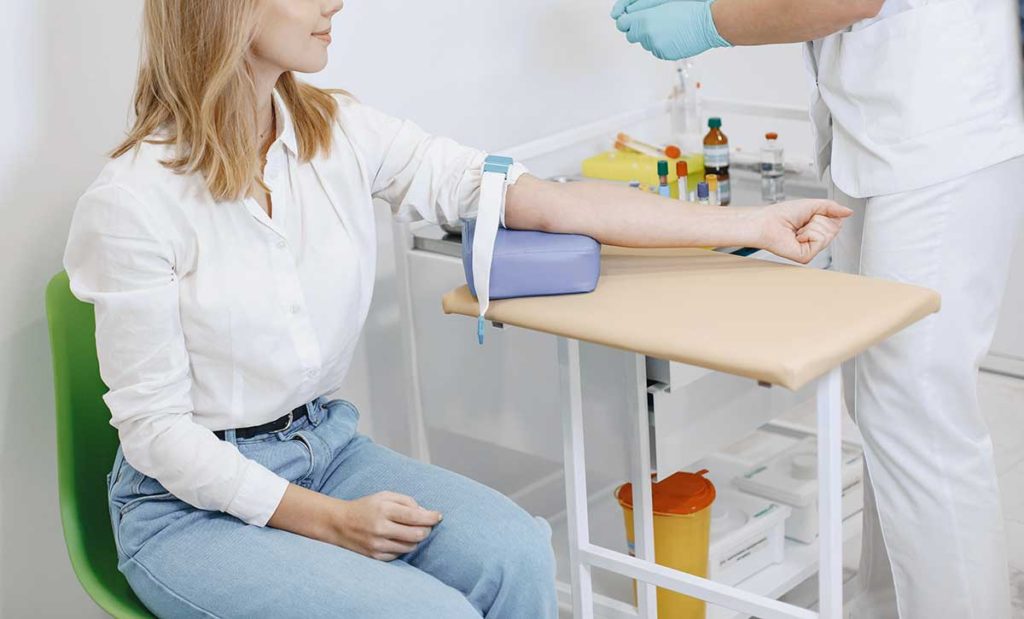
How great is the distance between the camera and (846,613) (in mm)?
2344

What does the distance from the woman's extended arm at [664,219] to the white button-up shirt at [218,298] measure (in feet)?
0.79

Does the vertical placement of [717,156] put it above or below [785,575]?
above

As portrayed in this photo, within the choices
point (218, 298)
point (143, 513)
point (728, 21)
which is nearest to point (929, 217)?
point (728, 21)

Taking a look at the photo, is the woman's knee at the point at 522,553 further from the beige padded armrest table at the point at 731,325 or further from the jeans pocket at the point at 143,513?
the jeans pocket at the point at 143,513

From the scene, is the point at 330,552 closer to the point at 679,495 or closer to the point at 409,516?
the point at 409,516

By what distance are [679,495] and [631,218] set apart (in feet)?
2.07

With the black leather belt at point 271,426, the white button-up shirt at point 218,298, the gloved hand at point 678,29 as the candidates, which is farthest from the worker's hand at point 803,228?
the black leather belt at point 271,426

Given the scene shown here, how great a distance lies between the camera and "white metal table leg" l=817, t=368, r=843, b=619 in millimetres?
1579

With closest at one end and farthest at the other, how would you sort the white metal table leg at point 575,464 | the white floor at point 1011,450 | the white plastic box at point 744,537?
the white metal table leg at point 575,464, the white plastic box at point 744,537, the white floor at point 1011,450

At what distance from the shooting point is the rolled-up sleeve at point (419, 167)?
6.10 feet

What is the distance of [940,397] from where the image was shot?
1899 mm

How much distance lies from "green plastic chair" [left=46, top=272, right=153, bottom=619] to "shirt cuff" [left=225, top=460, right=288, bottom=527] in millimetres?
219

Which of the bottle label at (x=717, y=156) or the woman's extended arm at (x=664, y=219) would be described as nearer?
the woman's extended arm at (x=664, y=219)

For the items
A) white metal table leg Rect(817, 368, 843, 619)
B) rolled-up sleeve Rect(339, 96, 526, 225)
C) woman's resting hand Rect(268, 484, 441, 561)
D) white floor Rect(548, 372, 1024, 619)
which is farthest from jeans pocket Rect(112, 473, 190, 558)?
white floor Rect(548, 372, 1024, 619)
